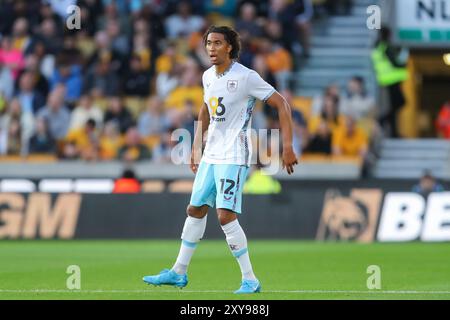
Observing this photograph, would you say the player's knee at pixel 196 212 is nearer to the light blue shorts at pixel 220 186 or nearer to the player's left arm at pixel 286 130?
the light blue shorts at pixel 220 186

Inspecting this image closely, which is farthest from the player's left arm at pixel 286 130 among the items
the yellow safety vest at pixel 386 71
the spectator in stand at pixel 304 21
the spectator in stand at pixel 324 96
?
the spectator in stand at pixel 304 21

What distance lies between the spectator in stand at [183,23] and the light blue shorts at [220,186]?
16.1 metres

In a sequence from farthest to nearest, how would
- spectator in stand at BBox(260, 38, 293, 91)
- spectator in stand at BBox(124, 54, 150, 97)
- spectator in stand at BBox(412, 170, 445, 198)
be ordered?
spectator in stand at BBox(124, 54, 150, 97), spectator in stand at BBox(260, 38, 293, 91), spectator in stand at BBox(412, 170, 445, 198)

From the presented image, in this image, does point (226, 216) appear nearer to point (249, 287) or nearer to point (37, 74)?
point (249, 287)

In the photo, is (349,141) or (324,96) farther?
(324,96)

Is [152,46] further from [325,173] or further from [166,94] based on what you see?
[325,173]

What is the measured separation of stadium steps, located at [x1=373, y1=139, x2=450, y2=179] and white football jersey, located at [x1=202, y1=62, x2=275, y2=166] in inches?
558

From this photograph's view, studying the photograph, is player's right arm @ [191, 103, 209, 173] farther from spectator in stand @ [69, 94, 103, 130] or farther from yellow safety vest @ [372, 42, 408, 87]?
yellow safety vest @ [372, 42, 408, 87]

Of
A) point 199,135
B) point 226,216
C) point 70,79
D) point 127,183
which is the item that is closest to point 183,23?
point 70,79

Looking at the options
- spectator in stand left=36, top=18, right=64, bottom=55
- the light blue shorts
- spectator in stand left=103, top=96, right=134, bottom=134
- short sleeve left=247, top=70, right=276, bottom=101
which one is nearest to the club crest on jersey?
short sleeve left=247, top=70, right=276, bottom=101

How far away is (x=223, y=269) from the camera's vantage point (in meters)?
15.9

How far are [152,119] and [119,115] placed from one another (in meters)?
0.71

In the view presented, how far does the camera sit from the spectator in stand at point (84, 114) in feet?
86.3

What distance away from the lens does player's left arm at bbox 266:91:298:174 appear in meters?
11.6
